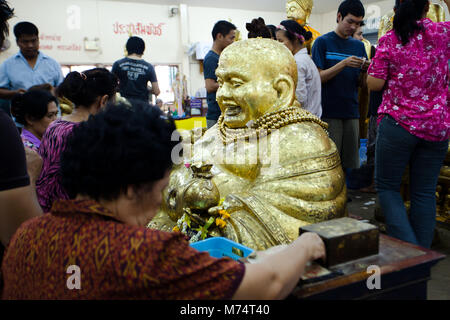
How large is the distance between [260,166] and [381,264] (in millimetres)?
855

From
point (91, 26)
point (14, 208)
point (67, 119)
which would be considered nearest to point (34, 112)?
point (67, 119)

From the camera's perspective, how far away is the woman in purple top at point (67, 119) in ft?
6.33

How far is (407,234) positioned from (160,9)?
862cm

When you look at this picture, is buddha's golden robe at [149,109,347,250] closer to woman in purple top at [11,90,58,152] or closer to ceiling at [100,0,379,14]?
woman in purple top at [11,90,58,152]

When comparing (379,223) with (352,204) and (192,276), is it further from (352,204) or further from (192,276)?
(192,276)

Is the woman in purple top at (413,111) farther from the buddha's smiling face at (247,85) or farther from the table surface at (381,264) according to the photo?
the table surface at (381,264)

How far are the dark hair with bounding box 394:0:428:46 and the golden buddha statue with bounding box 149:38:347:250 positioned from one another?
26.9 inches

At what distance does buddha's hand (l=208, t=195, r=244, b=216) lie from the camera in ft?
6.00

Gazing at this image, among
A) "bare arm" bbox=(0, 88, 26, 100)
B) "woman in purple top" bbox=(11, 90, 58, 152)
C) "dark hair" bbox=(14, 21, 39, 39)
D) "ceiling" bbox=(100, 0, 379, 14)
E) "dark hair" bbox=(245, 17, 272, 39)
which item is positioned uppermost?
"ceiling" bbox=(100, 0, 379, 14)

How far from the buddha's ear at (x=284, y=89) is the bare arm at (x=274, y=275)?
1.10 m

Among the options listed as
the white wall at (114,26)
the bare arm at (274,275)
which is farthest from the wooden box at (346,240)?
the white wall at (114,26)

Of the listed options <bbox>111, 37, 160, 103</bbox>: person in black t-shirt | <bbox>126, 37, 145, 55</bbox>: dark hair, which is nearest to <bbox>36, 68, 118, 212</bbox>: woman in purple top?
<bbox>111, 37, 160, 103</bbox>: person in black t-shirt

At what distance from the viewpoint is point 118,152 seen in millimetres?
964

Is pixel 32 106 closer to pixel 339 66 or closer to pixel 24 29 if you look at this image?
pixel 24 29
